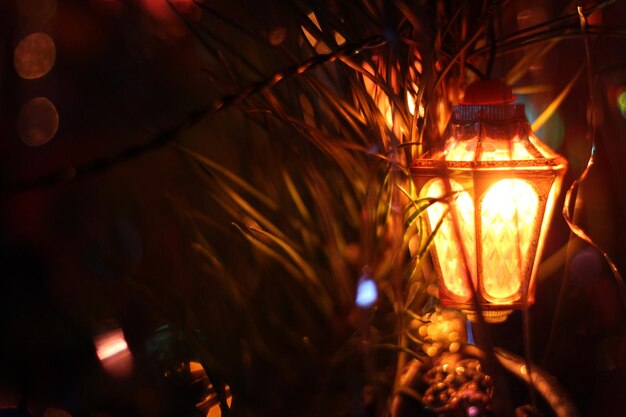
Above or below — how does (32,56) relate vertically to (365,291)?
above

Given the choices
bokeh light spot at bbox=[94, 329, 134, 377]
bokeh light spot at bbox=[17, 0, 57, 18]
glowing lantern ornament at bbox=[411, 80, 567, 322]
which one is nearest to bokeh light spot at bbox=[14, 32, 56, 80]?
bokeh light spot at bbox=[17, 0, 57, 18]

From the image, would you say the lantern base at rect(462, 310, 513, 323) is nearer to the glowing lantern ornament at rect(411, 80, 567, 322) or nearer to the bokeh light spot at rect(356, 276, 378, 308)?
the glowing lantern ornament at rect(411, 80, 567, 322)

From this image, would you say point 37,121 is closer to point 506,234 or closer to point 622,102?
point 506,234

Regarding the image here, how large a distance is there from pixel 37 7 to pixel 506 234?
0.77 meters

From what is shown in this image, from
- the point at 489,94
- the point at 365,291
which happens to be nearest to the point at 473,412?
the point at 365,291

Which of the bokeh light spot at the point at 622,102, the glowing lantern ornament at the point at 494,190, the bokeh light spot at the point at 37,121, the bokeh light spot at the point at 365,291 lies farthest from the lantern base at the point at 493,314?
the bokeh light spot at the point at 37,121

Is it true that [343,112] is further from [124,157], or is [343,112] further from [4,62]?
[4,62]

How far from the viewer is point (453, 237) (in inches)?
27.9

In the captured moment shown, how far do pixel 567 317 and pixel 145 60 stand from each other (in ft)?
2.51

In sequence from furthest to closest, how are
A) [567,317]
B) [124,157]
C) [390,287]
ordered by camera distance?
1. [567,317]
2. [390,287]
3. [124,157]

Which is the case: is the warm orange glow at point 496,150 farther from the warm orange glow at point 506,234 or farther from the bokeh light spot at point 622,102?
the bokeh light spot at point 622,102

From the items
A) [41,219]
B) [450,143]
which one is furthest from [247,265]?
[450,143]

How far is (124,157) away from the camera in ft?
2.00

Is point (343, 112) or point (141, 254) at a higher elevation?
point (343, 112)
